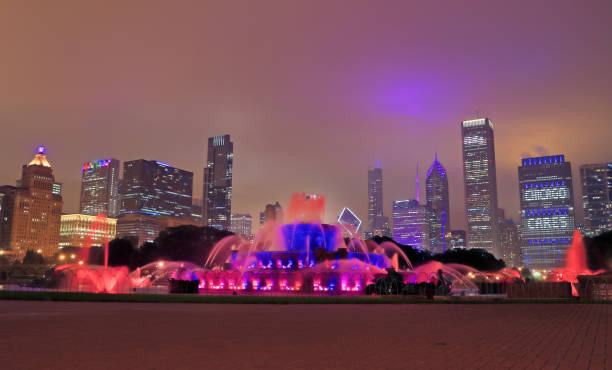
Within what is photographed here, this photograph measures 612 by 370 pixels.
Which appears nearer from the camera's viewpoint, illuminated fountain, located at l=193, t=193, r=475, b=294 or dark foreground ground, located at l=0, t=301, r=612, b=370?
dark foreground ground, located at l=0, t=301, r=612, b=370

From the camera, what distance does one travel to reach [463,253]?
4641 inches

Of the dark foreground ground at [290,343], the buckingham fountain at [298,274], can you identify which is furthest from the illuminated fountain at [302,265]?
the dark foreground ground at [290,343]

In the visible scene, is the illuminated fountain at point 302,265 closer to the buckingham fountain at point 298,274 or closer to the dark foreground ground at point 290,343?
the buckingham fountain at point 298,274

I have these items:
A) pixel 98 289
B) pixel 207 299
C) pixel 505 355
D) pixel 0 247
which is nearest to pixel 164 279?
Result: pixel 98 289

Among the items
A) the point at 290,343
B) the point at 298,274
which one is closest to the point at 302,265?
the point at 298,274

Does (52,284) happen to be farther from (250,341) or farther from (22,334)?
(250,341)

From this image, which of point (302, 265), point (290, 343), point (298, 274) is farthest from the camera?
point (302, 265)

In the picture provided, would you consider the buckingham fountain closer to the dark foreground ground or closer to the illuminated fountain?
the illuminated fountain

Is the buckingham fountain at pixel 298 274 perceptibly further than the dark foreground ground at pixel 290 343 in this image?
Yes

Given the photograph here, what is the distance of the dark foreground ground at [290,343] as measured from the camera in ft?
30.6

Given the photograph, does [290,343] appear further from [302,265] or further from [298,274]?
[302,265]

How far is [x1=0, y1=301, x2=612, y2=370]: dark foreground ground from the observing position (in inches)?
367

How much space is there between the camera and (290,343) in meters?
12.0

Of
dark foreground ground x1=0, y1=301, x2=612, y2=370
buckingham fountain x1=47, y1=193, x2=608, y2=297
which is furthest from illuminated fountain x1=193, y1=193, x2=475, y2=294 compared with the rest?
dark foreground ground x1=0, y1=301, x2=612, y2=370
